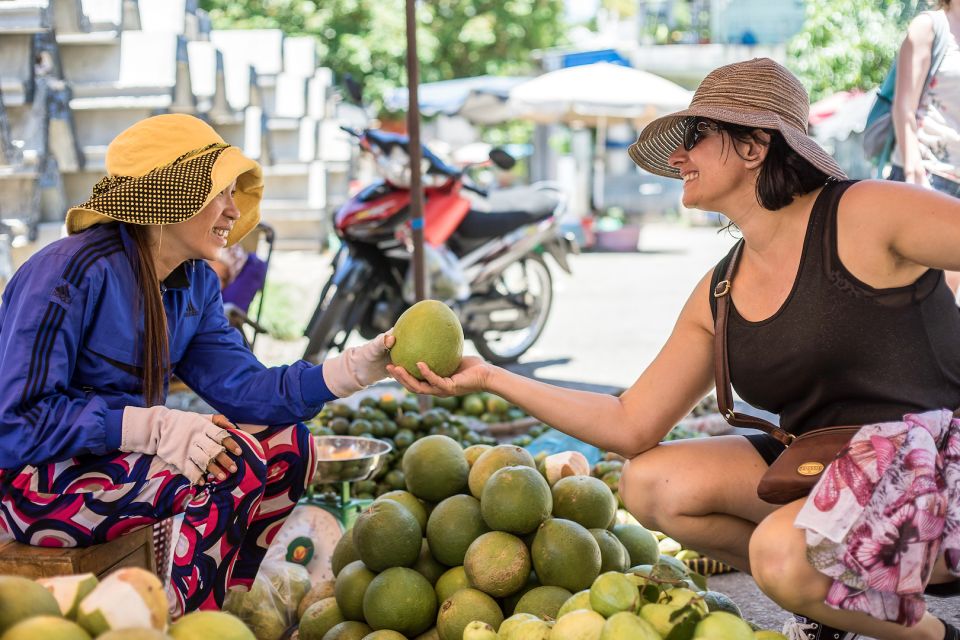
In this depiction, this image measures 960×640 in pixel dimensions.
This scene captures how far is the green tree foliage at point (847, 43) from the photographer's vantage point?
17.0 metres

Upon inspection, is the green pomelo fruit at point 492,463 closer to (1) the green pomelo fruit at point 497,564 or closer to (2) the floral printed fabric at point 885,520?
(1) the green pomelo fruit at point 497,564

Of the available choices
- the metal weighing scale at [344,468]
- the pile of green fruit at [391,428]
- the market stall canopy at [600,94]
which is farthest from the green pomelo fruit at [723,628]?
the market stall canopy at [600,94]

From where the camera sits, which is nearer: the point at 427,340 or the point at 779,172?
the point at 779,172

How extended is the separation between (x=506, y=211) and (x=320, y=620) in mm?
4626

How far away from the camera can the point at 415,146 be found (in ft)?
14.6

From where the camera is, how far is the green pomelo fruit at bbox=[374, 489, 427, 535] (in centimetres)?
262

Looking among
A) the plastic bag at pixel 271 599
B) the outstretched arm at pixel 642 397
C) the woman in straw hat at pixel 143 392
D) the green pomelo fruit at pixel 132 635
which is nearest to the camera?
the green pomelo fruit at pixel 132 635

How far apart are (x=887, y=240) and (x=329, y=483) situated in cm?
204

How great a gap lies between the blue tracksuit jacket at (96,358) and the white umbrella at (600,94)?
10.1m


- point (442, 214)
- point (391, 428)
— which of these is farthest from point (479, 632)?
point (442, 214)

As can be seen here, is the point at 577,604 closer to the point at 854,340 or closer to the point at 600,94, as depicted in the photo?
the point at 854,340

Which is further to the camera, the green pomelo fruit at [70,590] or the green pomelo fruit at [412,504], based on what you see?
the green pomelo fruit at [412,504]

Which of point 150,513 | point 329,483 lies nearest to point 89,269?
point 150,513

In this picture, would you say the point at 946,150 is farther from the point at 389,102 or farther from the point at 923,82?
the point at 389,102
